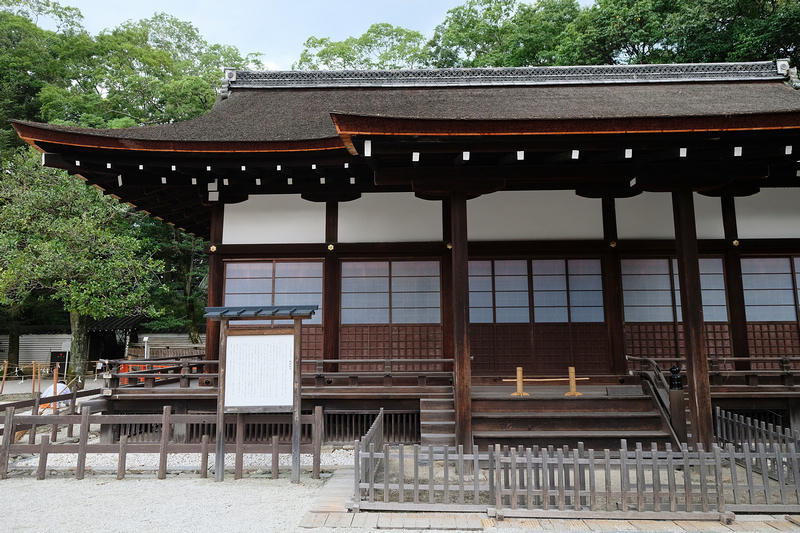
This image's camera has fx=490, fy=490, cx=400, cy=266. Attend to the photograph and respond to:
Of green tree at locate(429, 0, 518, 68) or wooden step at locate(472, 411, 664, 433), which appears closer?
wooden step at locate(472, 411, 664, 433)

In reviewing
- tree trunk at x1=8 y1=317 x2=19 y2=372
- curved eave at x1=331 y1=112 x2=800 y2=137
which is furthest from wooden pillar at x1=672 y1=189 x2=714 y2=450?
tree trunk at x1=8 y1=317 x2=19 y2=372

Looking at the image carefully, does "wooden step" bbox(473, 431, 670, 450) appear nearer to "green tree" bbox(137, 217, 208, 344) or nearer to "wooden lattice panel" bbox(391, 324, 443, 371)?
"wooden lattice panel" bbox(391, 324, 443, 371)

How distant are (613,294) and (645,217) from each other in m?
1.59

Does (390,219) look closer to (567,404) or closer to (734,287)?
(567,404)

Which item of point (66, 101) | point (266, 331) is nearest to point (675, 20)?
point (266, 331)

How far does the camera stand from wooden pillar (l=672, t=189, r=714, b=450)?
654cm

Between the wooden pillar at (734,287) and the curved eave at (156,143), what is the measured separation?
7.19 metres

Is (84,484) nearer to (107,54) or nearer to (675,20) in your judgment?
(675,20)

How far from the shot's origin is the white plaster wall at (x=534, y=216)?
9102mm

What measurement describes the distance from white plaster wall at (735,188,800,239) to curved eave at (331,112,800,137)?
3.56 metres

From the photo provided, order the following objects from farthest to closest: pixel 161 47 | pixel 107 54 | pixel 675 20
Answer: pixel 161 47, pixel 107 54, pixel 675 20

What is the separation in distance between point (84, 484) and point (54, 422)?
118cm

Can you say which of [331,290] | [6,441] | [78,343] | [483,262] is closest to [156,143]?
[331,290]

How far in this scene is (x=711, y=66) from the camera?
11891 mm
